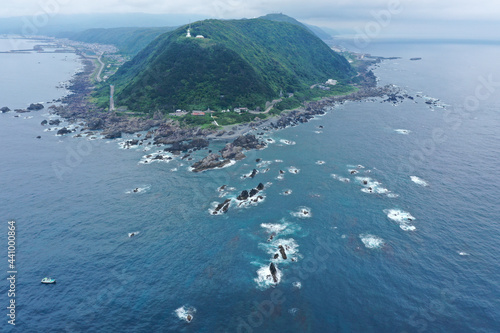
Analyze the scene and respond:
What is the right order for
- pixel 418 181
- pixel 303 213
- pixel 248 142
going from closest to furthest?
pixel 303 213 → pixel 418 181 → pixel 248 142

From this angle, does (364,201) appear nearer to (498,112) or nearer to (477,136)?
(477,136)

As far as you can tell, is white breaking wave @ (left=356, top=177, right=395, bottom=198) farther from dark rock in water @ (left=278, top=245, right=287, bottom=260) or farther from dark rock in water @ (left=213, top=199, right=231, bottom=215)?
dark rock in water @ (left=213, top=199, right=231, bottom=215)

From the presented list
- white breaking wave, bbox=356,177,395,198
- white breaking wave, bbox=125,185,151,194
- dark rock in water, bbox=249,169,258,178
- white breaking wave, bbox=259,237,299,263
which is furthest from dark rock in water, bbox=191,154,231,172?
white breaking wave, bbox=356,177,395,198

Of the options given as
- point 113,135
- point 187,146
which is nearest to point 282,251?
point 187,146

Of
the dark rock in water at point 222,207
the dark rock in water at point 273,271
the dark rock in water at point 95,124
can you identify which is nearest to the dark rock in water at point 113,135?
the dark rock in water at point 95,124

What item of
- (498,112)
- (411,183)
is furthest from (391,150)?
(498,112)

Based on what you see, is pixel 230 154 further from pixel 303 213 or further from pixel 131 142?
pixel 131 142
